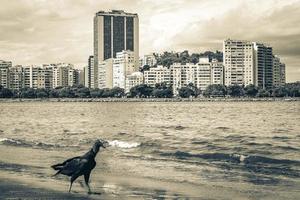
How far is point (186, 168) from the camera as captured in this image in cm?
1995

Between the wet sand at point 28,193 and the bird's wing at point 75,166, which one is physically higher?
the bird's wing at point 75,166

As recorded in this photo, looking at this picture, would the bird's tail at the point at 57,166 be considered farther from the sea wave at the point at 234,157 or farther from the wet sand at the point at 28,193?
the sea wave at the point at 234,157

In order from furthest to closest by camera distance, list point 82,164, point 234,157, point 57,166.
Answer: point 234,157 < point 57,166 < point 82,164

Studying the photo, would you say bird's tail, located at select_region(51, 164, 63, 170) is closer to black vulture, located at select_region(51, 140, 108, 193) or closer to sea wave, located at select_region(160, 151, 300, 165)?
black vulture, located at select_region(51, 140, 108, 193)

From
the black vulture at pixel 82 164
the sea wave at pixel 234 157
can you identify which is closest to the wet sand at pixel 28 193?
the black vulture at pixel 82 164

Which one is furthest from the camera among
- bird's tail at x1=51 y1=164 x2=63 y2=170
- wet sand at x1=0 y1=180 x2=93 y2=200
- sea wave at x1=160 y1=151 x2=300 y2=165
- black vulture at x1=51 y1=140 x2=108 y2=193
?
sea wave at x1=160 y1=151 x2=300 y2=165

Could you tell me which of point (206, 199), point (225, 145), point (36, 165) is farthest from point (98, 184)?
point (225, 145)

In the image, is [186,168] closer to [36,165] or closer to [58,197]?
[36,165]

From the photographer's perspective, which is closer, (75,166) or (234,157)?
(75,166)

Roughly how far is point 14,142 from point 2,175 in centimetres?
1609

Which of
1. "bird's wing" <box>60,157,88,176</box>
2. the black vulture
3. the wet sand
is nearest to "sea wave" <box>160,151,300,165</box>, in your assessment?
the black vulture

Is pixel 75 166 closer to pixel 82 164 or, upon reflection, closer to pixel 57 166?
pixel 82 164

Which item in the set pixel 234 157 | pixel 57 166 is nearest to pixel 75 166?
pixel 57 166

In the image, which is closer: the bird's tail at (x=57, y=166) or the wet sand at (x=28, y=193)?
the wet sand at (x=28, y=193)
